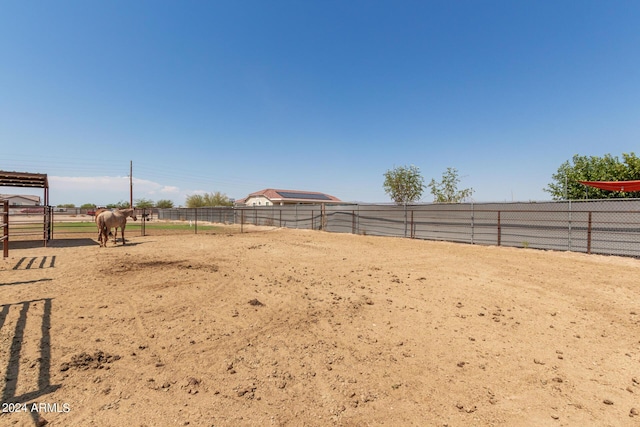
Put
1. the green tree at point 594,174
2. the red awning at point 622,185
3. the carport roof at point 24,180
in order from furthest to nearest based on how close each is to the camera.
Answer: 1. the green tree at point 594,174
2. the carport roof at point 24,180
3. the red awning at point 622,185

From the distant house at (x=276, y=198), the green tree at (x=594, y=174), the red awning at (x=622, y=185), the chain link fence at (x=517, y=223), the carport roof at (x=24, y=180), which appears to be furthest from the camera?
the distant house at (x=276, y=198)

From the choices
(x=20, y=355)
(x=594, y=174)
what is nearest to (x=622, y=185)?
(x=594, y=174)

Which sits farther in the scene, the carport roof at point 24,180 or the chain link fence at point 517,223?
the carport roof at point 24,180

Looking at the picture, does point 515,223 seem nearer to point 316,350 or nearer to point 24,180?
point 316,350

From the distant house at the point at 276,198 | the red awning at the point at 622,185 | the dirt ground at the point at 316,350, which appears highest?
the distant house at the point at 276,198

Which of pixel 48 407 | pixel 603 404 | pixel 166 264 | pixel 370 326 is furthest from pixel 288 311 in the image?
pixel 166 264

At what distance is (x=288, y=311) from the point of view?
4539mm

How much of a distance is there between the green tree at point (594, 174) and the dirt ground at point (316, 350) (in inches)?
567

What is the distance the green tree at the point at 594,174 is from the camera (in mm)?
16156

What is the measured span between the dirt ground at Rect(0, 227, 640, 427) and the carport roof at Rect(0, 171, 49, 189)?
25.1 ft

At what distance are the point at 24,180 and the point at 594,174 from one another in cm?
3324

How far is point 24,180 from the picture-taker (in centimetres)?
1259

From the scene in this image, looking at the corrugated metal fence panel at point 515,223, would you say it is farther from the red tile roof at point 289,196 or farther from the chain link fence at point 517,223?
the red tile roof at point 289,196

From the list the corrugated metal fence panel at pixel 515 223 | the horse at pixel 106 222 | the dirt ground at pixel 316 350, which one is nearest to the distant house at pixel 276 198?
the corrugated metal fence panel at pixel 515 223
